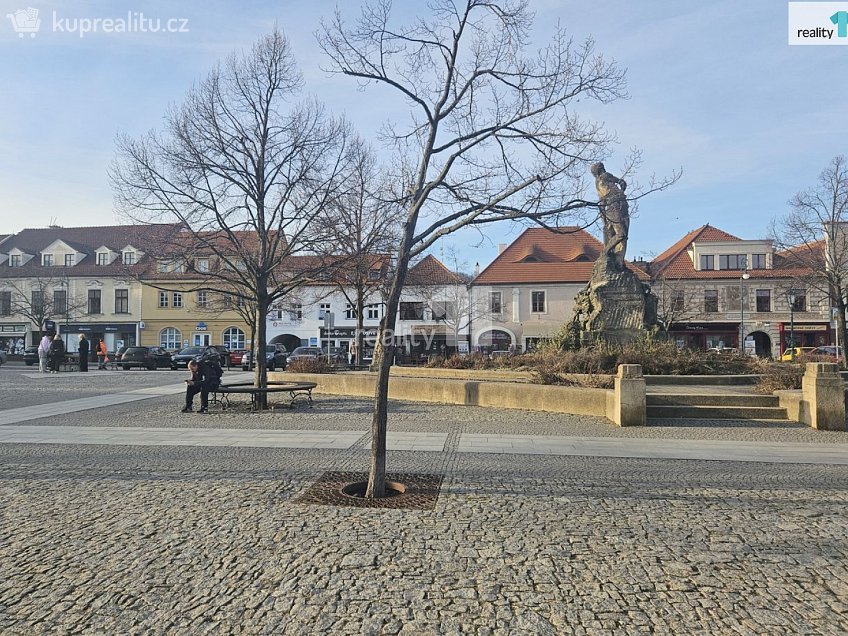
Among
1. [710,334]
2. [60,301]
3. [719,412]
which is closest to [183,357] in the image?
[60,301]

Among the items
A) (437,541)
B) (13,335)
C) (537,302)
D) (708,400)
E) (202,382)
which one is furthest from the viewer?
(13,335)

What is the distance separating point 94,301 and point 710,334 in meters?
53.7

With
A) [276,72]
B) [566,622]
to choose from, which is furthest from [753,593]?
[276,72]

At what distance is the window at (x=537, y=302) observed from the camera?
49750 mm

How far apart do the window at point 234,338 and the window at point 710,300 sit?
3856 centimetres

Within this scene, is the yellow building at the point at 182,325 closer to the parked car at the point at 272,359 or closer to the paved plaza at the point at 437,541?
the parked car at the point at 272,359

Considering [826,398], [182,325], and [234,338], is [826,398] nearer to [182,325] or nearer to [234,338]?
[234,338]

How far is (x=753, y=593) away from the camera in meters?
4.14

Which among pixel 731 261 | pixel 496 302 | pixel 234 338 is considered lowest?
pixel 234 338

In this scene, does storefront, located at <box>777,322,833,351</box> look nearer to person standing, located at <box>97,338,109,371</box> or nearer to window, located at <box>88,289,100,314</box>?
person standing, located at <box>97,338,109,371</box>

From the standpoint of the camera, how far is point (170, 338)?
57750mm

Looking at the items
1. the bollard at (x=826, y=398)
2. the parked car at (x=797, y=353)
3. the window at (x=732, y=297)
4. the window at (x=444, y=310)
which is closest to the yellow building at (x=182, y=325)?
the window at (x=444, y=310)

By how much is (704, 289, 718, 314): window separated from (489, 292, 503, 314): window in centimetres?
1571

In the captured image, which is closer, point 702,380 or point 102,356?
point 702,380
